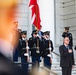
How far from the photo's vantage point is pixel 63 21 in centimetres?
1786

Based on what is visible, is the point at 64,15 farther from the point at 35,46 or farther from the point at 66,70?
the point at 66,70

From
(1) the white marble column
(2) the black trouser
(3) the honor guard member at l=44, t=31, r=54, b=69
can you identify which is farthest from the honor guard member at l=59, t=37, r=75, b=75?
(1) the white marble column

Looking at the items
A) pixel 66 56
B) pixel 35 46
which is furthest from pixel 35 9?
pixel 66 56

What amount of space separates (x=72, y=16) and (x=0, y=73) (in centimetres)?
1648

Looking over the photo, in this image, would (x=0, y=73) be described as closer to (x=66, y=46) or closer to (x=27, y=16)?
(x=66, y=46)

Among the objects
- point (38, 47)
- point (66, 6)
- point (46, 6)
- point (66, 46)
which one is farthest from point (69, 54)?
point (66, 6)

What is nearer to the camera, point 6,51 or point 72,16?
point 6,51

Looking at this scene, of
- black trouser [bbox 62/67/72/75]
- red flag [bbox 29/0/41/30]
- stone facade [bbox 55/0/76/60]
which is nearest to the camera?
black trouser [bbox 62/67/72/75]

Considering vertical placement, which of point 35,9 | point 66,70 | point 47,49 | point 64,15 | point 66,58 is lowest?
point 66,70

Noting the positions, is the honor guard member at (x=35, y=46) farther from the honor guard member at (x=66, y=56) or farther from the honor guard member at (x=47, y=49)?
the honor guard member at (x=66, y=56)

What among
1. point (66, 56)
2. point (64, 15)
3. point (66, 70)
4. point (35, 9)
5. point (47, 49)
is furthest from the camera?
point (64, 15)

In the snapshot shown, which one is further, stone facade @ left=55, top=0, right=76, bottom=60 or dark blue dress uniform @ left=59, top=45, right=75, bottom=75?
stone facade @ left=55, top=0, right=76, bottom=60

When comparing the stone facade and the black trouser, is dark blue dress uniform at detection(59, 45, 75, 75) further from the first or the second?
the stone facade

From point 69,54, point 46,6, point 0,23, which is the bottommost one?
point 69,54
